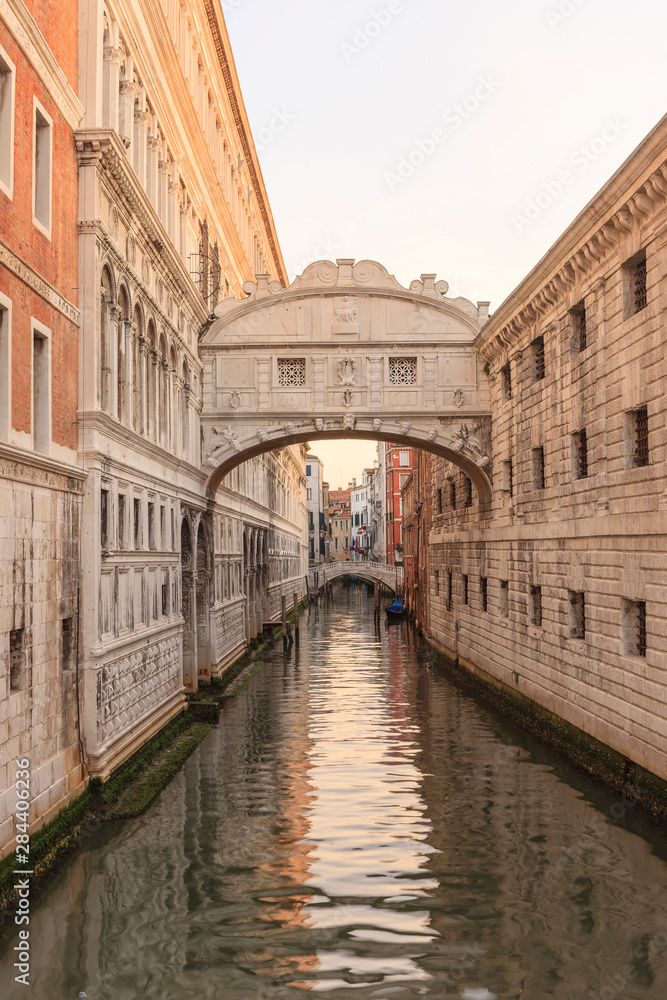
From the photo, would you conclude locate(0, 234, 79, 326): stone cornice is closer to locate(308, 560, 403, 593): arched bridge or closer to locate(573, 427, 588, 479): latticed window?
locate(573, 427, 588, 479): latticed window

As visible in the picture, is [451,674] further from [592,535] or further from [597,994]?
[597,994]

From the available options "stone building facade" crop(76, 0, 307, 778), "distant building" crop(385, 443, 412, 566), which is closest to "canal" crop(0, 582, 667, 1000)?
"stone building facade" crop(76, 0, 307, 778)

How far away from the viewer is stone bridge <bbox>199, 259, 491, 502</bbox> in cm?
1991

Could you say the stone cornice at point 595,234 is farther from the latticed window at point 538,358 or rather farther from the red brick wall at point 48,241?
the red brick wall at point 48,241

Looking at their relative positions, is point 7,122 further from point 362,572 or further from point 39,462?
point 362,572

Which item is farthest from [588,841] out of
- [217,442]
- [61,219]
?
[217,442]

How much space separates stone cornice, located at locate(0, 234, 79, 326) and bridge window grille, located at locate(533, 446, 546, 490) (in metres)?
9.03

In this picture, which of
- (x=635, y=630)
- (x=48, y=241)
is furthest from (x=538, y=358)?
(x=48, y=241)

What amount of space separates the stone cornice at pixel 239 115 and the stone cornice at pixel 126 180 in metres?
8.13

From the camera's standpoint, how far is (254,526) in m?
31.5

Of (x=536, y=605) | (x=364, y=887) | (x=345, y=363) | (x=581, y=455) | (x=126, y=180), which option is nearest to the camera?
(x=364, y=887)

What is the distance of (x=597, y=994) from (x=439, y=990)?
3.63 feet

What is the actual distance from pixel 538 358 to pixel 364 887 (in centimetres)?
1069

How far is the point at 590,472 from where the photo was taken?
13508 millimetres
